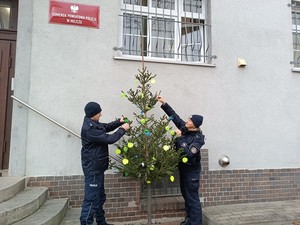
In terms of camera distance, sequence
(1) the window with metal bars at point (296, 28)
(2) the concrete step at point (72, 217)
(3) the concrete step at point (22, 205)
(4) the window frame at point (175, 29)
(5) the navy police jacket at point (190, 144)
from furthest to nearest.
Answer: (1) the window with metal bars at point (296, 28)
(4) the window frame at point (175, 29)
(5) the navy police jacket at point (190, 144)
(2) the concrete step at point (72, 217)
(3) the concrete step at point (22, 205)

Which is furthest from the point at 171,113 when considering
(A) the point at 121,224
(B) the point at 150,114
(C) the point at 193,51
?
(A) the point at 121,224

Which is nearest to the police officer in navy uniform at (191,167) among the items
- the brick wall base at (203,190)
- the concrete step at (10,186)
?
the brick wall base at (203,190)

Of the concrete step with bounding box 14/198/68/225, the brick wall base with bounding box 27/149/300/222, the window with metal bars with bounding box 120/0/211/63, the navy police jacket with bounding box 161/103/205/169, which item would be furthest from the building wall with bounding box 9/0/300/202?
the navy police jacket with bounding box 161/103/205/169

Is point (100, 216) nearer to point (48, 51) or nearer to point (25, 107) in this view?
point (25, 107)

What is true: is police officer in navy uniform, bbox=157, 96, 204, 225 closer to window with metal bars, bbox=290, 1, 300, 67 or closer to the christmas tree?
the christmas tree

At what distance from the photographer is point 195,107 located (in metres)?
4.94

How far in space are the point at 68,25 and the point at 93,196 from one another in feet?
9.38

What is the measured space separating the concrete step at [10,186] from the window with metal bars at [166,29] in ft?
9.12

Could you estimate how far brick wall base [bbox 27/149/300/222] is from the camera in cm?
432

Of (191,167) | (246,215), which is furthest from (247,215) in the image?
(191,167)

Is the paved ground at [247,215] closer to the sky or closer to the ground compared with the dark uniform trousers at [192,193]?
closer to the ground

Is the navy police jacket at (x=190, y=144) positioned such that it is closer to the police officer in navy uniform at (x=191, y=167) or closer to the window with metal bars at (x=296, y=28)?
the police officer in navy uniform at (x=191, y=167)

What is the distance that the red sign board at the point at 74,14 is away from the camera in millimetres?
4410

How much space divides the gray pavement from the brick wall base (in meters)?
0.19
